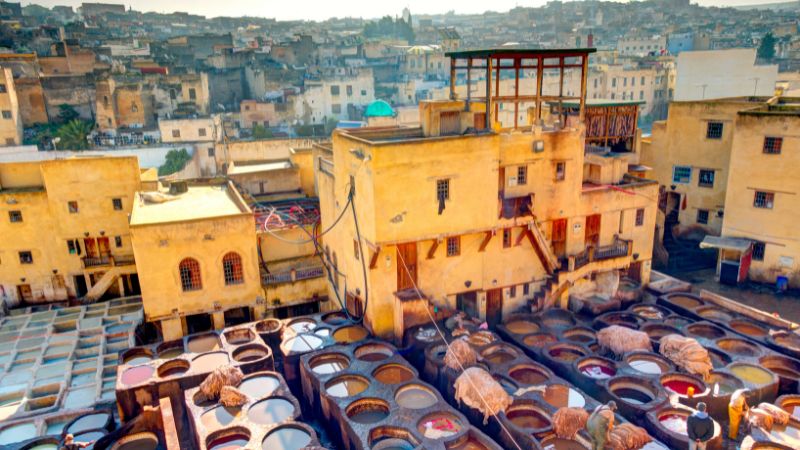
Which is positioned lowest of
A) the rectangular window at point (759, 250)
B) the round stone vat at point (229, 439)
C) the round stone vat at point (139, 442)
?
the round stone vat at point (139, 442)

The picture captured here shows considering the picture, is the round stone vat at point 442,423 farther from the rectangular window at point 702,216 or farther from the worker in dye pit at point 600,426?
the rectangular window at point 702,216

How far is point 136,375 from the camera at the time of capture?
69.5 feet

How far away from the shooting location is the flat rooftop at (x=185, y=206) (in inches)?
1021

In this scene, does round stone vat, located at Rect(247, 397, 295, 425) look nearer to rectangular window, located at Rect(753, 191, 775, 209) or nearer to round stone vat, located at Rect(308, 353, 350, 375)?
round stone vat, located at Rect(308, 353, 350, 375)

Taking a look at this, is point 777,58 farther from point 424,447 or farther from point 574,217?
point 424,447

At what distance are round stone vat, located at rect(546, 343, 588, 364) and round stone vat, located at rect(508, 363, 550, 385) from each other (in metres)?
1.46

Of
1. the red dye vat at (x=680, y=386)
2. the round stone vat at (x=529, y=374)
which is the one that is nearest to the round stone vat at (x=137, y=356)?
the round stone vat at (x=529, y=374)

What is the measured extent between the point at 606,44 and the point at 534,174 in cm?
9939

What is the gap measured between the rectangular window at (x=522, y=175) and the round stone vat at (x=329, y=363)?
33.0 ft

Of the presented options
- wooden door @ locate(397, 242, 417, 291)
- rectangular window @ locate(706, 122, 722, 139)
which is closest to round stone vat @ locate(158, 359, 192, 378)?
wooden door @ locate(397, 242, 417, 291)

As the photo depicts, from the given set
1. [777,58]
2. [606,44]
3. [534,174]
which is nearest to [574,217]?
[534,174]

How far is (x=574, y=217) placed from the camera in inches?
1012

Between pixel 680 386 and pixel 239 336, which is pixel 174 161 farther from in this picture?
pixel 680 386

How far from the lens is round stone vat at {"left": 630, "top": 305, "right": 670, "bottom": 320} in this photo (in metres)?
25.6
